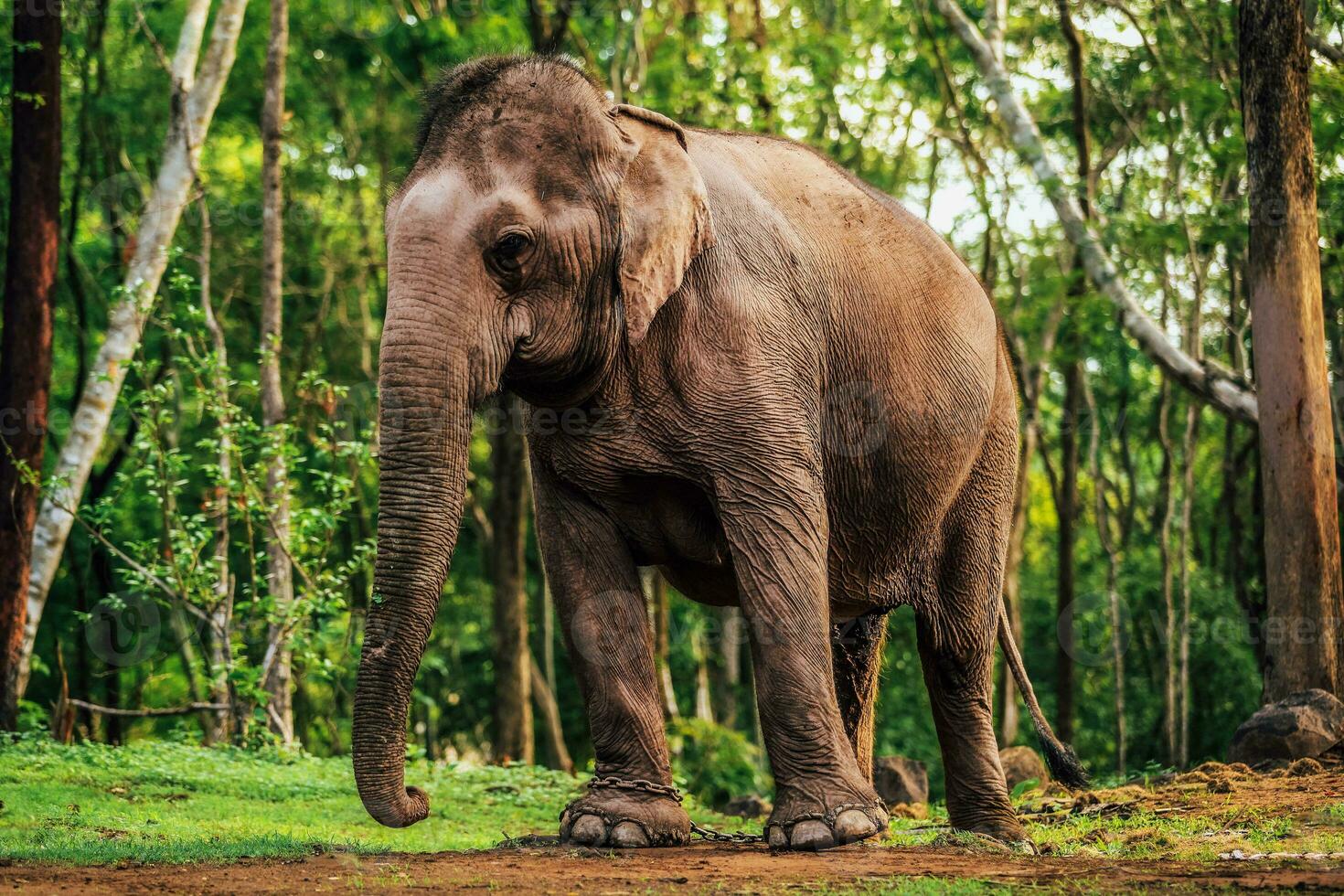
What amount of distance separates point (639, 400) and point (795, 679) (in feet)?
4.48

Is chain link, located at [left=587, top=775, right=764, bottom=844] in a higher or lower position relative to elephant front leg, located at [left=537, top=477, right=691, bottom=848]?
lower

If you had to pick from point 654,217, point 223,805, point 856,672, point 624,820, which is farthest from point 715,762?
point 654,217

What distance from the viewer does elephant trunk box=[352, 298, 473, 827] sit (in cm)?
570

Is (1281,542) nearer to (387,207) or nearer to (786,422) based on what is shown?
(786,422)

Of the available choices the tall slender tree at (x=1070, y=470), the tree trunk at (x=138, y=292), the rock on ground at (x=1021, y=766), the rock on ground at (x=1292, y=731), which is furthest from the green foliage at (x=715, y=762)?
the rock on ground at (x=1292, y=731)

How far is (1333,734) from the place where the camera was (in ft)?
37.0

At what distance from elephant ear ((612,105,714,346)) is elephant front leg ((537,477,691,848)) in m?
1.02

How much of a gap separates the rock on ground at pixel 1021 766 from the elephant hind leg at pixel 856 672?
477 centimetres

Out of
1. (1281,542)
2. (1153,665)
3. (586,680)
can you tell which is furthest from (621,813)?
(1153,665)

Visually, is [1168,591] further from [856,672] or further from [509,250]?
[509,250]

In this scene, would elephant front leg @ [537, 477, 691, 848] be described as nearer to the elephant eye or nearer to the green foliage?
the elephant eye

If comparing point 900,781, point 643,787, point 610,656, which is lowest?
point 900,781

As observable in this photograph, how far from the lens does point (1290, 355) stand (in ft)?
41.3

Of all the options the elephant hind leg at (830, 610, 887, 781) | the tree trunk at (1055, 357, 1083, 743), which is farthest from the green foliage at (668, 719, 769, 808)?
the elephant hind leg at (830, 610, 887, 781)
